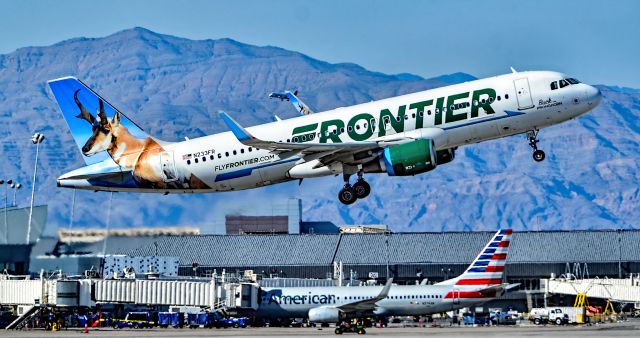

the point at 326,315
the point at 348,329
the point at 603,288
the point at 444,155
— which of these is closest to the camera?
the point at 444,155

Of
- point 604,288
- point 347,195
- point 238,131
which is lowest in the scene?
point 604,288

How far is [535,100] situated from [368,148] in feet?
36.4

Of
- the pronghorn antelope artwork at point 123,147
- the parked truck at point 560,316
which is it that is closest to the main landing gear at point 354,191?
the pronghorn antelope artwork at point 123,147

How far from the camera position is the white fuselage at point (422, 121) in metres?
83.9

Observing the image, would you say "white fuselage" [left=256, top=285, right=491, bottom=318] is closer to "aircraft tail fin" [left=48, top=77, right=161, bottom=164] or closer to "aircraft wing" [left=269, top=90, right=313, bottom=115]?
"aircraft wing" [left=269, top=90, right=313, bottom=115]

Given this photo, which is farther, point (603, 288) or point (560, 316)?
point (603, 288)

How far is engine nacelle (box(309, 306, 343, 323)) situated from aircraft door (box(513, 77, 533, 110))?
1471 inches

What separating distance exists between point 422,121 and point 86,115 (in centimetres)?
2592

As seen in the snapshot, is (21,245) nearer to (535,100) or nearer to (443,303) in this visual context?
(535,100)

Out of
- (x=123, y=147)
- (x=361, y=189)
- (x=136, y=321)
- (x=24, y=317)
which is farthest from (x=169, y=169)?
(x=136, y=321)

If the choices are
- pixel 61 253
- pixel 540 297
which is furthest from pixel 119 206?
pixel 540 297

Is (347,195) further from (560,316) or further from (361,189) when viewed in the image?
(560,316)

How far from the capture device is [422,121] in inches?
3312

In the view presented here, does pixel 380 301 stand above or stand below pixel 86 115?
below
